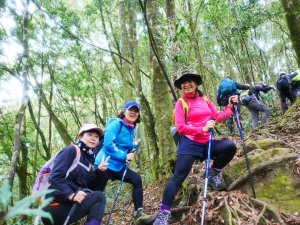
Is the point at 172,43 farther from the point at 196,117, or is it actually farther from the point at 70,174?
the point at 70,174

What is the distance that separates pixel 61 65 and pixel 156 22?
35.3ft

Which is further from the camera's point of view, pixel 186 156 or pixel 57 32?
pixel 57 32

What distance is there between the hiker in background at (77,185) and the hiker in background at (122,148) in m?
0.66

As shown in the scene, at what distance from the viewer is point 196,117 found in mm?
4992

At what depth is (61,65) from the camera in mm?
17203

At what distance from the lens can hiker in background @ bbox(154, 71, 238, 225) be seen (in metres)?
4.70

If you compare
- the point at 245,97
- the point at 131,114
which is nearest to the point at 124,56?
the point at 245,97

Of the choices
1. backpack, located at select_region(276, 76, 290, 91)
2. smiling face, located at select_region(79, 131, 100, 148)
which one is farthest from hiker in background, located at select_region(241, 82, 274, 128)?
smiling face, located at select_region(79, 131, 100, 148)

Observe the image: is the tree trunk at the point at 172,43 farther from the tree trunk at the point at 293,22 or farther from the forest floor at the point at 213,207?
the tree trunk at the point at 293,22

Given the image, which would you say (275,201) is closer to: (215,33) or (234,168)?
(234,168)

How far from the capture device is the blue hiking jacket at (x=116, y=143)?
535 cm

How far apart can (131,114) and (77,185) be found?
65.3 inches

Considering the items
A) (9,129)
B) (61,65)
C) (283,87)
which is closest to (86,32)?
(61,65)

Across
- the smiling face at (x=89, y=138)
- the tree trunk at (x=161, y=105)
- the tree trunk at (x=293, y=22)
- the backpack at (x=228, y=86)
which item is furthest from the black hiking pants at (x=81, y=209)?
the tree trunk at (x=293, y=22)
